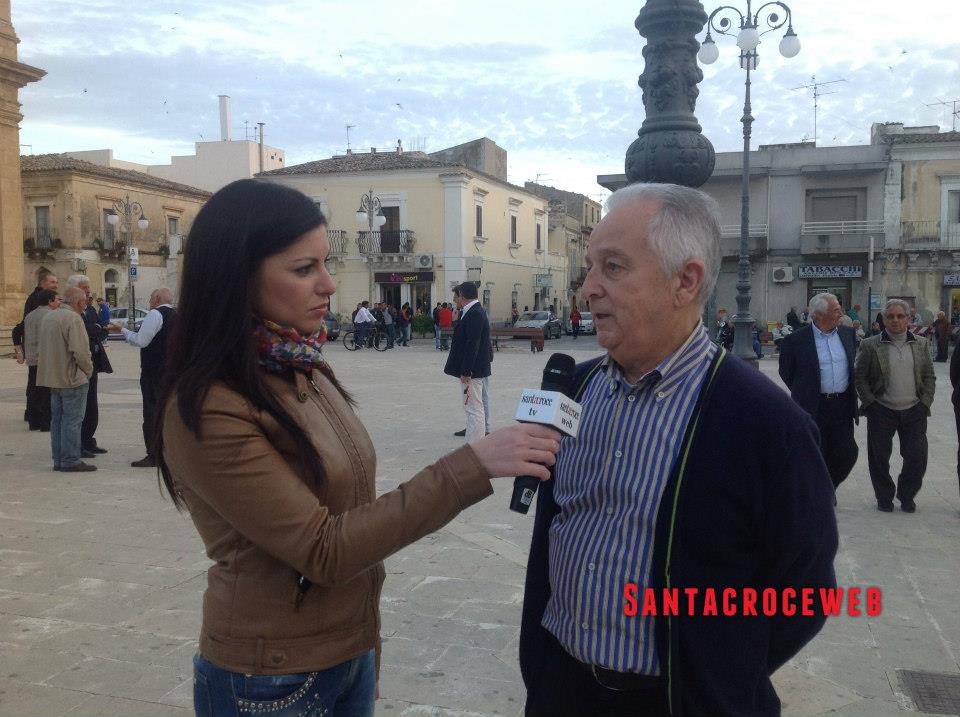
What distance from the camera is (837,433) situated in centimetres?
625

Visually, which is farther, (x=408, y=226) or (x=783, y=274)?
(x=408, y=226)

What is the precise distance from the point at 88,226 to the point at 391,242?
1411cm

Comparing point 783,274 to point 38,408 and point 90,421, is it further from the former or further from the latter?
point 90,421

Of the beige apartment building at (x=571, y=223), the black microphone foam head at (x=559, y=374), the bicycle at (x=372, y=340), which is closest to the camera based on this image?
the black microphone foam head at (x=559, y=374)

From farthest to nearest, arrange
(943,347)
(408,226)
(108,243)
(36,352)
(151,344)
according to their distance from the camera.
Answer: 1. (108,243)
2. (408,226)
3. (943,347)
4. (36,352)
5. (151,344)

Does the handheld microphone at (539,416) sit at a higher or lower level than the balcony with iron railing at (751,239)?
lower

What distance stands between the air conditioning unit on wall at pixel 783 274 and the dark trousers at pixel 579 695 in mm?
31999

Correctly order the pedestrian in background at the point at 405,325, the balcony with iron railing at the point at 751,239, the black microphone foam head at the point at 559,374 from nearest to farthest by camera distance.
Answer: the black microphone foam head at the point at 559,374 → the pedestrian in background at the point at 405,325 → the balcony with iron railing at the point at 751,239

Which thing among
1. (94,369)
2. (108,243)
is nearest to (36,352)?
(94,369)

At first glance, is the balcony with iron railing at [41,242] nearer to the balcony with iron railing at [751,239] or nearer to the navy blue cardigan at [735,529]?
the balcony with iron railing at [751,239]

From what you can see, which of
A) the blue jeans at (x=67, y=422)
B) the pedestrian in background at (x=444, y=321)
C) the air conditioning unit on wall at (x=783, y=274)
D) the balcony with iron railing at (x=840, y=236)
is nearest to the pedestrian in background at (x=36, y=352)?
the blue jeans at (x=67, y=422)

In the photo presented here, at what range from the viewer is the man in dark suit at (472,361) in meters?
8.80

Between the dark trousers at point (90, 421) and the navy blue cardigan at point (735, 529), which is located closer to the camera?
the navy blue cardigan at point (735, 529)

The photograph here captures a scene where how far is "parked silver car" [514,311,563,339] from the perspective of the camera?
110ft
